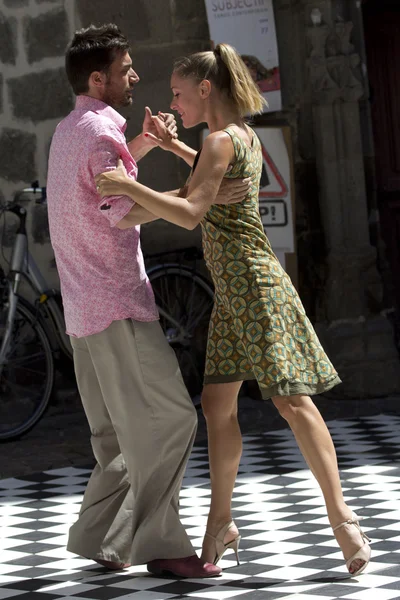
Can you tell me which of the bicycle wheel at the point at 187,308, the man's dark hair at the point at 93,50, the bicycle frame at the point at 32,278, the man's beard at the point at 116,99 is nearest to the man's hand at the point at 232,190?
the man's beard at the point at 116,99

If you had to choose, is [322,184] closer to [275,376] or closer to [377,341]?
[377,341]

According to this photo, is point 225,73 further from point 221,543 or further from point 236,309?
point 221,543

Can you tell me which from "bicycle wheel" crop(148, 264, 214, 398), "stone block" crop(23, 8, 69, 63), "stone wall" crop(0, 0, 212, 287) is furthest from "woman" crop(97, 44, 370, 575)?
"stone block" crop(23, 8, 69, 63)

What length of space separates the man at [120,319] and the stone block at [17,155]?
429 centimetres

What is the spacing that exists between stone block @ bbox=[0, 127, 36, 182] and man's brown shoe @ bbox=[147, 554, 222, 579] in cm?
456

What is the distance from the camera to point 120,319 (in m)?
4.14

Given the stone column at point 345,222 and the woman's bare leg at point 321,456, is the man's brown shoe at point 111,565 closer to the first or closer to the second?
the woman's bare leg at point 321,456

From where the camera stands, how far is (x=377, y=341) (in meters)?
8.41

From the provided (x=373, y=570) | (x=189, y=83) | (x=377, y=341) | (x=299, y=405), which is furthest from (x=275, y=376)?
(x=377, y=341)

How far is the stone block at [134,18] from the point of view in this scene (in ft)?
27.8

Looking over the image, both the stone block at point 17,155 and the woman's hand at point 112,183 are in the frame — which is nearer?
the woman's hand at point 112,183

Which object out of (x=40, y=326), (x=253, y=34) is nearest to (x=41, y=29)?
(x=253, y=34)

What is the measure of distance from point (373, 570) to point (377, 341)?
432 centimetres

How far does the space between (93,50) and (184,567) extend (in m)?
1.53
